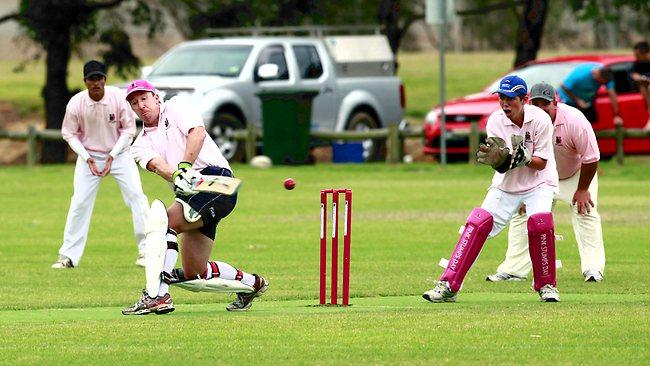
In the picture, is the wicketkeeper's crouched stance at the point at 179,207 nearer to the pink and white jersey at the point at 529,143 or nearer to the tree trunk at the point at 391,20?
the pink and white jersey at the point at 529,143

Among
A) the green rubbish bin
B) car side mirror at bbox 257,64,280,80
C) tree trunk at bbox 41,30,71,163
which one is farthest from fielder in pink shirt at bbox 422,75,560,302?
tree trunk at bbox 41,30,71,163

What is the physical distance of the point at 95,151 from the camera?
55.5ft

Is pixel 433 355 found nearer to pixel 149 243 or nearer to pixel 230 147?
pixel 149 243

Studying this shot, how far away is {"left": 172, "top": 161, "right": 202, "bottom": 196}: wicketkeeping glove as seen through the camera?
11750 mm

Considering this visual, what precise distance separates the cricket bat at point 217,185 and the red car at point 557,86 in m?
17.5

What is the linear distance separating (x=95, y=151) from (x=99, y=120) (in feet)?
1.10

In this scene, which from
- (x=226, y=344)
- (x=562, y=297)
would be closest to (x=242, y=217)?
(x=562, y=297)

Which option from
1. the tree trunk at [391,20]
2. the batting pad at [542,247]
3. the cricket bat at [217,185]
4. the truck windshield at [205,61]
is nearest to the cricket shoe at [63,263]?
the cricket bat at [217,185]

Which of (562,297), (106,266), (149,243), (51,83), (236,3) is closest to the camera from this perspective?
(149,243)

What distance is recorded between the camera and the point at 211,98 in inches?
1136

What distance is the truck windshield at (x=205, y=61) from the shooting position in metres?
29.5

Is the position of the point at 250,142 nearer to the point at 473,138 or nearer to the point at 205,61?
the point at 205,61

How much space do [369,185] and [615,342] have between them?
16.6 metres

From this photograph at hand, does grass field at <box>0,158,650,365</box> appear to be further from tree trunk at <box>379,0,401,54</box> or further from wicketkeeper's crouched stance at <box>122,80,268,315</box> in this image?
tree trunk at <box>379,0,401,54</box>
